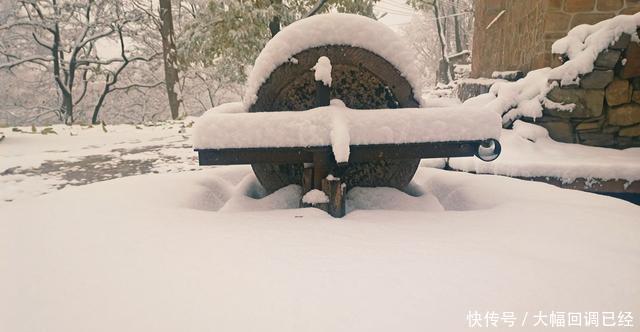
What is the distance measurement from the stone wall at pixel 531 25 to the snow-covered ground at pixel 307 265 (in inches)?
149

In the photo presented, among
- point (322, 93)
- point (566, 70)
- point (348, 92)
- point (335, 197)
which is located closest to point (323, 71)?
point (322, 93)

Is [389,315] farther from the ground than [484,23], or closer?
closer

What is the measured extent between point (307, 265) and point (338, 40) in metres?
1.69

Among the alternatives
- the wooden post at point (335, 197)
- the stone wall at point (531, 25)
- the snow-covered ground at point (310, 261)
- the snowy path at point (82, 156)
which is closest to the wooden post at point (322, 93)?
the wooden post at point (335, 197)

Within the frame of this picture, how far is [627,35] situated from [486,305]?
4.25m

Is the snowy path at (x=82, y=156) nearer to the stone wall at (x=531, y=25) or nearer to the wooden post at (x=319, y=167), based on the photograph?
the wooden post at (x=319, y=167)

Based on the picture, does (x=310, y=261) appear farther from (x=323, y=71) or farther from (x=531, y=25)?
(x=531, y=25)

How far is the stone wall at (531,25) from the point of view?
4.77m

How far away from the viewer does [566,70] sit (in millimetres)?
3990

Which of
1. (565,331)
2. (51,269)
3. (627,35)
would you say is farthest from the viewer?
(627,35)

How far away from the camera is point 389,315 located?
1.15 meters

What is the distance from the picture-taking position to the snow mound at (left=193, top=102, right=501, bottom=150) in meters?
2.09

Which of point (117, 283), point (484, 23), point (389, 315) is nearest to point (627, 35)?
point (389, 315)

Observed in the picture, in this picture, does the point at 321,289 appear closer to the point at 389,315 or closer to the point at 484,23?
the point at 389,315
